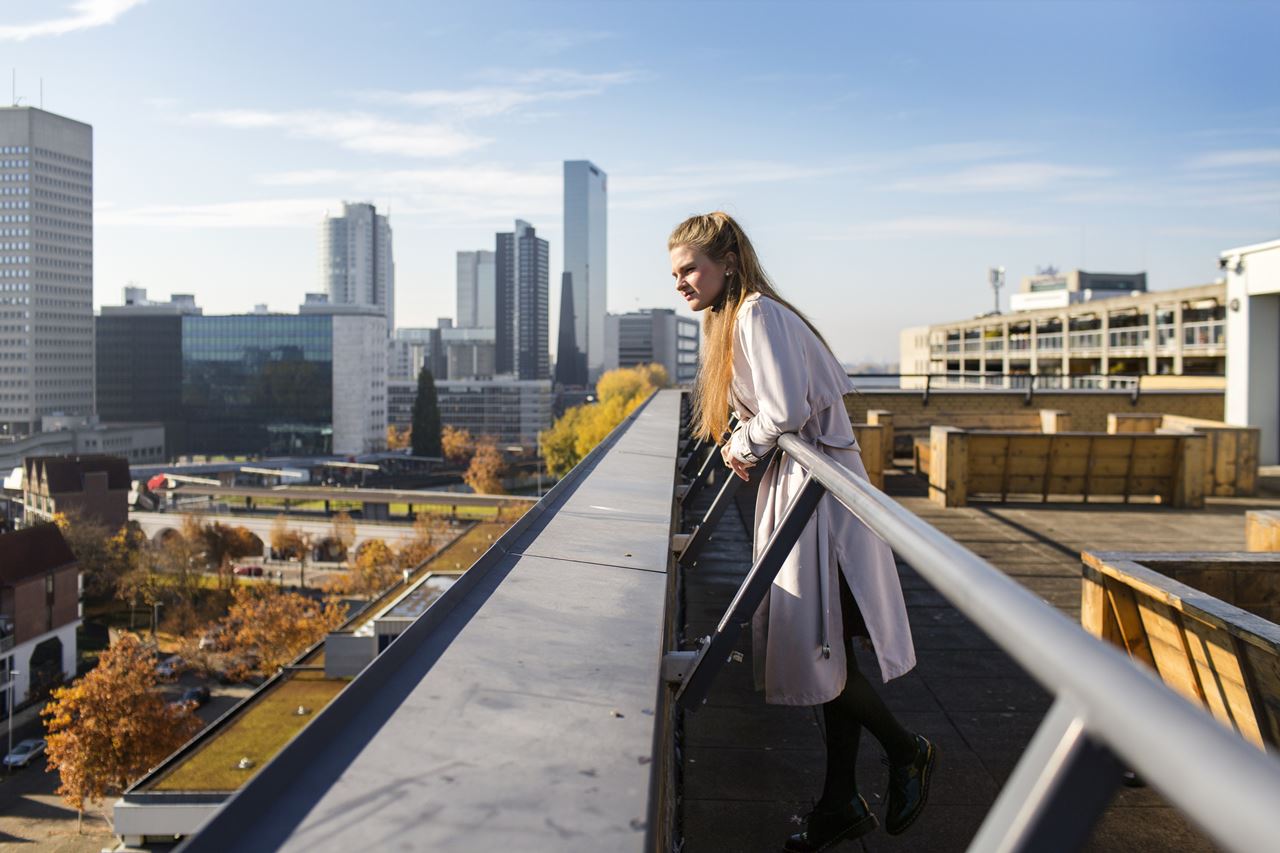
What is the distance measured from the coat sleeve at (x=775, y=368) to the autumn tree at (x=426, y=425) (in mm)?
104660

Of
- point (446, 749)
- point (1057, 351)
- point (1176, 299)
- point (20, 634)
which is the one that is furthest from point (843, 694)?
point (1057, 351)

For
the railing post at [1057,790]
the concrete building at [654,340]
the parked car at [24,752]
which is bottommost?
the parked car at [24,752]

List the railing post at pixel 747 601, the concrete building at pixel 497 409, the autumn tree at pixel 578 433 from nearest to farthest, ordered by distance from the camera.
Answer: the railing post at pixel 747 601 < the autumn tree at pixel 578 433 < the concrete building at pixel 497 409

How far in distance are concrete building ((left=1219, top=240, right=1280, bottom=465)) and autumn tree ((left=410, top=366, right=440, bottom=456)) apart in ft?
303

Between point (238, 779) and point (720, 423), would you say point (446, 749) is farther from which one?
point (238, 779)

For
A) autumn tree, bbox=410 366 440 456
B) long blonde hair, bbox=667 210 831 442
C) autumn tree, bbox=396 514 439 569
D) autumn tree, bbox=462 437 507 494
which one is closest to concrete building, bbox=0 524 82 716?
autumn tree, bbox=396 514 439 569

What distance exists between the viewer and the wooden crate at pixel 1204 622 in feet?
9.11

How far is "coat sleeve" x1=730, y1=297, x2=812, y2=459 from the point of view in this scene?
2605mm

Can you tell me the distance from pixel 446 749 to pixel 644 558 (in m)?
1.39

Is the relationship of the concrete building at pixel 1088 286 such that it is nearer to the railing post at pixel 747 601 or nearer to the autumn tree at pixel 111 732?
the autumn tree at pixel 111 732

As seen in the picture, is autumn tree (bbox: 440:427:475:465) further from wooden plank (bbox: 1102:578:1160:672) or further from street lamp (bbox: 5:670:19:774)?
wooden plank (bbox: 1102:578:1160:672)

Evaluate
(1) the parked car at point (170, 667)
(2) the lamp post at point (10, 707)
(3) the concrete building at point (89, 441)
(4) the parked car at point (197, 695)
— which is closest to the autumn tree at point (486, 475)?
(1) the parked car at point (170, 667)

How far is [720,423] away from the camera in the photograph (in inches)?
123

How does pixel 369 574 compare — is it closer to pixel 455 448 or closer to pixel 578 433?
pixel 578 433
